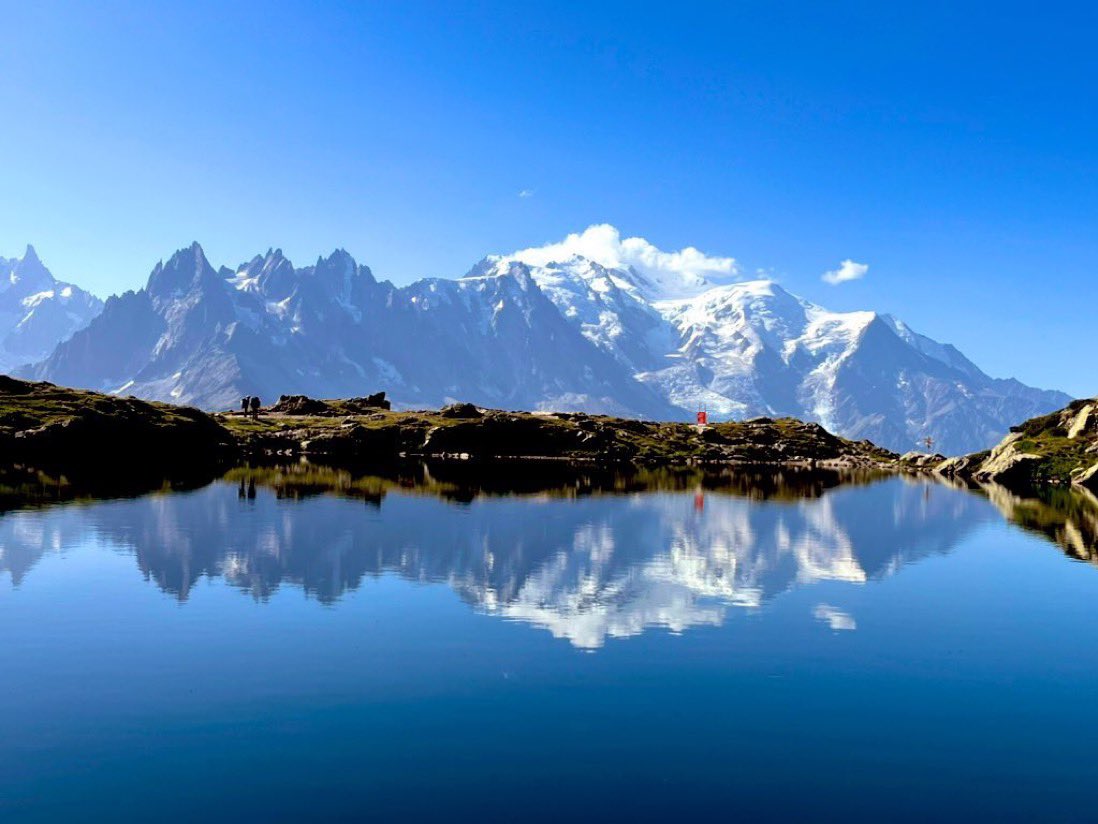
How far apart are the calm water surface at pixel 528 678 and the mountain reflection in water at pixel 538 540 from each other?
627 mm

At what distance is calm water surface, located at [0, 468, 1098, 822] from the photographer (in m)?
31.9

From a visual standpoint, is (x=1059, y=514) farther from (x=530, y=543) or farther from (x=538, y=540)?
(x=530, y=543)

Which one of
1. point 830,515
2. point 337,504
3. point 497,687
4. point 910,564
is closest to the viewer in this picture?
point 497,687

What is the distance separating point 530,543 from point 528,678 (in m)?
50.4

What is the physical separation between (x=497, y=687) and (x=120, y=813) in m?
18.7

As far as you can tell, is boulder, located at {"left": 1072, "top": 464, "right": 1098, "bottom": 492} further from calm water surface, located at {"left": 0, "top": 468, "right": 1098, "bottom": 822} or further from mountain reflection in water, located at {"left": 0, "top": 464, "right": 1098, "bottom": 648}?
calm water surface, located at {"left": 0, "top": 468, "right": 1098, "bottom": 822}

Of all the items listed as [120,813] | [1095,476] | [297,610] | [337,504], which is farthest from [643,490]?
[120,813]

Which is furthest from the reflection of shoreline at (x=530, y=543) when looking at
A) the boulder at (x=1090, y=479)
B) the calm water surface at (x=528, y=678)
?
the boulder at (x=1090, y=479)

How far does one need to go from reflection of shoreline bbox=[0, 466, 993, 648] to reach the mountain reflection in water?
30 centimetres

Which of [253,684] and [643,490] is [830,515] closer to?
[643,490]

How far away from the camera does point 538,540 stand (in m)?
98.4

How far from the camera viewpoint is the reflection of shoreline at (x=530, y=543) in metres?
67.8

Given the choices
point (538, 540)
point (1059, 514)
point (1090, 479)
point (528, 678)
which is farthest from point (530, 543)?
point (1090, 479)

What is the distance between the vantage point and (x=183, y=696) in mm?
41406
